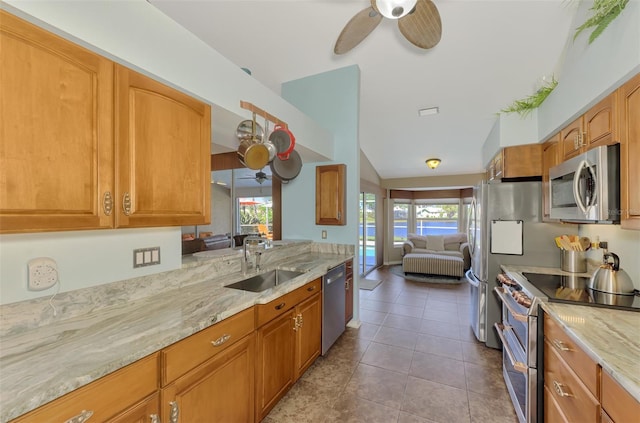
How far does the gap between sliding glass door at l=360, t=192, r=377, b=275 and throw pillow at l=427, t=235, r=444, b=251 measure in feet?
4.44

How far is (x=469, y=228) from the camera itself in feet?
10.6

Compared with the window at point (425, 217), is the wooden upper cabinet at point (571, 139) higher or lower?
higher

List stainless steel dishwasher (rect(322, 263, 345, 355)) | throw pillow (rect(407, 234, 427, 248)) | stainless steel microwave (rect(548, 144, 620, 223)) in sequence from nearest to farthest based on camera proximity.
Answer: stainless steel microwave (rect(548, 144, 620, 223))
stainless steel dishwasher (rect(322, 263, 345, 355))
throw pillow (rect(407, 234, 427, 248))

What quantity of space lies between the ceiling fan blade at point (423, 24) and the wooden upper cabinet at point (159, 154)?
146 centimetres

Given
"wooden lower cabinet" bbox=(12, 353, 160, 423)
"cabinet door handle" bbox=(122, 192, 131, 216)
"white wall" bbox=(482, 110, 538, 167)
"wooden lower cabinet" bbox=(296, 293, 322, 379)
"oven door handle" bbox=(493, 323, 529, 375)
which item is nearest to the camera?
"wooden lower cabinet" bbox=(12, 353, 160, 423)

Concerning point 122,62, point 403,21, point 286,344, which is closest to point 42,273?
point 122,62

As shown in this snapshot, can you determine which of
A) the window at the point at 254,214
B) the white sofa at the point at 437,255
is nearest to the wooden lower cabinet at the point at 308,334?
the window at the point at 254,214

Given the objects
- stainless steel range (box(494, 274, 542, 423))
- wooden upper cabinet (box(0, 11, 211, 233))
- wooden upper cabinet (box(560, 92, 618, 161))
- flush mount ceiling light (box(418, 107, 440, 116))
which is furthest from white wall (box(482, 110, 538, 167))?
wooden upper cabinet (box(0, 11, 211, 233))

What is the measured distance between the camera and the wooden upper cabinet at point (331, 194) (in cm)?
311

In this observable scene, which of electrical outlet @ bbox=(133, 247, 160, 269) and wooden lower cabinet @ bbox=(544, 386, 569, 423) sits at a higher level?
electrical outlet @ bbox=(133, 247, 160, 269)

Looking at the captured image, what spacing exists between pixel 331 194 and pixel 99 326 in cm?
242

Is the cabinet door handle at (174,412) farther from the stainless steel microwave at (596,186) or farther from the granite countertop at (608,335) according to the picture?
the stainless steel microwave at (596,186)

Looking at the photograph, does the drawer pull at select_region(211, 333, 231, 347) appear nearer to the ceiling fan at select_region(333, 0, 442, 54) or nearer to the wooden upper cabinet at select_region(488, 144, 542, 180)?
the ceiling fan at select_region(333, 0, 442, 54)

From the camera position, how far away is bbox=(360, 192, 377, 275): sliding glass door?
18.5ft
